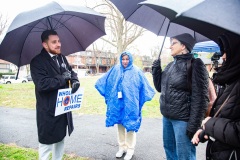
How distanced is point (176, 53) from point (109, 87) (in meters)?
1.72

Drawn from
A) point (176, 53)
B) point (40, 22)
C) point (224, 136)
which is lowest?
point (224, 136)

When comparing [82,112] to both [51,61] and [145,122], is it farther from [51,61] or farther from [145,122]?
[51,61]

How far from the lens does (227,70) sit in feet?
5.97

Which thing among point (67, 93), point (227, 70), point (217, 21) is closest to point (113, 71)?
point (67, 93)

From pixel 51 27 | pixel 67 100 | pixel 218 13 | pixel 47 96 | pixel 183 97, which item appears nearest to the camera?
pixel 218 13

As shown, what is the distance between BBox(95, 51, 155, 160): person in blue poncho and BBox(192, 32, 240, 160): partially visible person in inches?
81.5

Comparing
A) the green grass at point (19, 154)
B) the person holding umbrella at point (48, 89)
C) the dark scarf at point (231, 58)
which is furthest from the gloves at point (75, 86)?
the dark scarf at point (231, 58)

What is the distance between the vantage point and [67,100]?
302 cm

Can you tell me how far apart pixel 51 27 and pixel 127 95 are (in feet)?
5.76

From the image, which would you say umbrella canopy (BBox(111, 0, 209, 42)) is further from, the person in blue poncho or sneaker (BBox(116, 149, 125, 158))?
sneaker (BBox(116, 149, 125, 158))

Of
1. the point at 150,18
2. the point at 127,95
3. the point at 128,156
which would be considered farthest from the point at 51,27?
the point at 128,156

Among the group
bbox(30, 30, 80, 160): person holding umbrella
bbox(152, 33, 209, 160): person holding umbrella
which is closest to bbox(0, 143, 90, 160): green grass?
bbox(30, 30, 80, 160): person holding umbrella

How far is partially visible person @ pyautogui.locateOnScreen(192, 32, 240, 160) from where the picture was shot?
174cm

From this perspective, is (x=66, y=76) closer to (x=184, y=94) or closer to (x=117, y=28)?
(x=184, y=94)
